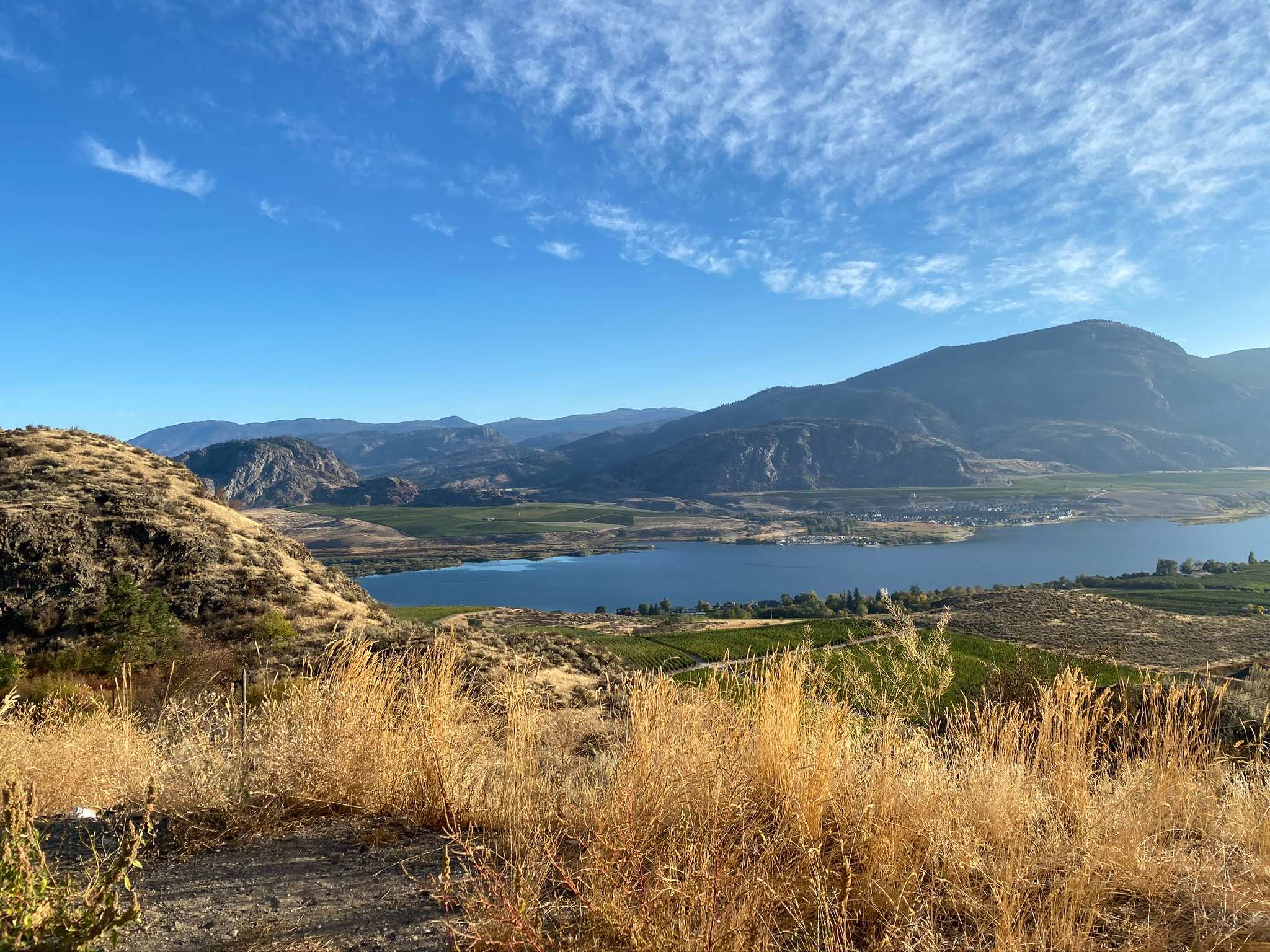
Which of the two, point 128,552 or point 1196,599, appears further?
point 1196,599

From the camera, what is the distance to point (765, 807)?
9.93ft

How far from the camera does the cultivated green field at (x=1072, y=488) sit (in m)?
171

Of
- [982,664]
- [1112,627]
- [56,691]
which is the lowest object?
[1112,627]

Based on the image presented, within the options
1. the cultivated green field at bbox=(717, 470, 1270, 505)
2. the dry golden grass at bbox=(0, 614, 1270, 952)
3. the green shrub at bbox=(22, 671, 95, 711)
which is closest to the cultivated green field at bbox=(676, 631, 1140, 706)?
the dry golden grass at bbox=(0, 614, 1270, 952)

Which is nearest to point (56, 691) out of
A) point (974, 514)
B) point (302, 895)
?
point (302, 895)

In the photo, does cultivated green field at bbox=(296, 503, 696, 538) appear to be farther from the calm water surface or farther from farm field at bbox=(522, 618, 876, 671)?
farm field at bbox=(522, 618, 876, 671)

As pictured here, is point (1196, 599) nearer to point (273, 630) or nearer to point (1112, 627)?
point (1112, 627)

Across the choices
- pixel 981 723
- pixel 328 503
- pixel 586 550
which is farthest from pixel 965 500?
pixel 981 723

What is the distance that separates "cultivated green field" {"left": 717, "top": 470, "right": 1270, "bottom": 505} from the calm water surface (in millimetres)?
36740

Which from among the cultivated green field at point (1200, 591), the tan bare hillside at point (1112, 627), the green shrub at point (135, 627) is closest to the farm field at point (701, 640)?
the tan bare hillside at point (1112, 627)

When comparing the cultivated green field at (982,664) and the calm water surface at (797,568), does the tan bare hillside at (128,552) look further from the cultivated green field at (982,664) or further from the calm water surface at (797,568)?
the calm water surface at (797,568)

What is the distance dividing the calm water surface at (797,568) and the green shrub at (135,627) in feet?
213

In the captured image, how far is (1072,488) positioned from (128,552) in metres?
208

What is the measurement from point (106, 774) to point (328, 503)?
698 feet
